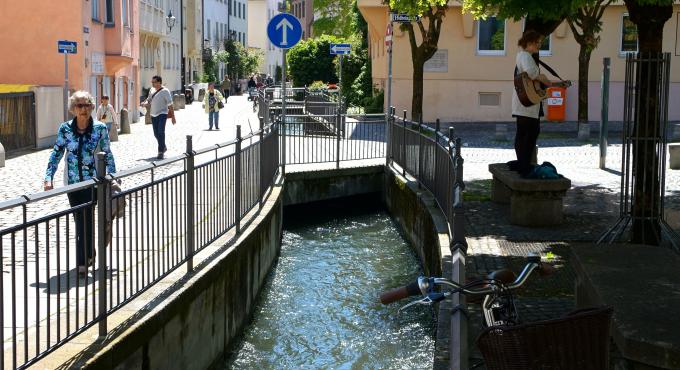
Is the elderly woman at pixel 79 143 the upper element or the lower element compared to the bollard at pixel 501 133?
upper

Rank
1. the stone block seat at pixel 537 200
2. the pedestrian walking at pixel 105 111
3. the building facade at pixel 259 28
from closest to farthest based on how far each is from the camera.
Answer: the stone block seat at pixel 537 200
the pedestrian walking at pixel 105 111
the building facade at pixel 259 28

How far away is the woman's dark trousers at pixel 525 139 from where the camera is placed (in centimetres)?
1229

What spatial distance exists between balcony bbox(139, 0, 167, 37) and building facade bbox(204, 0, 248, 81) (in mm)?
24771

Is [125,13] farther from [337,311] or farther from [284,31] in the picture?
[337,311]

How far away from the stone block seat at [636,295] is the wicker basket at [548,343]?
3.65 ft

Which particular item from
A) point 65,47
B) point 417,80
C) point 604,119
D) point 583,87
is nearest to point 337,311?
point 604,119

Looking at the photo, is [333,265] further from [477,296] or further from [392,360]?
[477,296]

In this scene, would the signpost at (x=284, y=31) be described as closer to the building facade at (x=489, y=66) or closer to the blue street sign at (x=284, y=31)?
the blue street sign at (x=284, y=31)

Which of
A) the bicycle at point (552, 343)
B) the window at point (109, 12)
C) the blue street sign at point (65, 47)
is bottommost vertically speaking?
the bicycle at point (552, 343)

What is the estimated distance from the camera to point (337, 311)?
1170 centimetres

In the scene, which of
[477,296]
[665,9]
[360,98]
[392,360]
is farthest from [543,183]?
[360,98]

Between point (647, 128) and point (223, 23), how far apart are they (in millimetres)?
83032

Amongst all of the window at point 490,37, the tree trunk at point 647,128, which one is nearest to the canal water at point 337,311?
the tree trunk at point 647,128

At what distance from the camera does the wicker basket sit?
3.70 m
